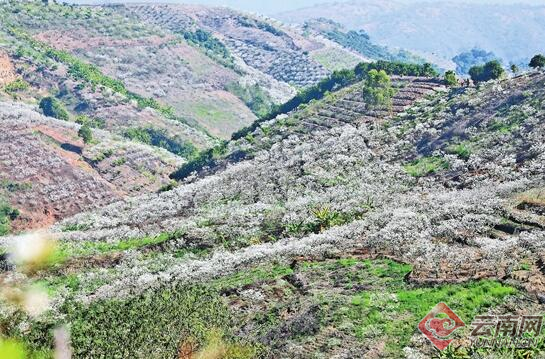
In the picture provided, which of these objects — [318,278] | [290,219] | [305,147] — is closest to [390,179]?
[290,219]

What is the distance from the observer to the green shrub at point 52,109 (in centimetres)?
16562

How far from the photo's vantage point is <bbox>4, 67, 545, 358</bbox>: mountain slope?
125 ft

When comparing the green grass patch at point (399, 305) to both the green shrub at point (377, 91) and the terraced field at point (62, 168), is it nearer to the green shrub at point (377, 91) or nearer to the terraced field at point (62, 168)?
the green shrub at point (377, 91)

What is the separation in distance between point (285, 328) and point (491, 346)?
1200 centimetres

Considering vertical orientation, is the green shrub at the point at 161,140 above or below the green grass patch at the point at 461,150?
below

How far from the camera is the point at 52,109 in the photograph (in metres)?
166

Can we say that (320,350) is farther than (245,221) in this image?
No

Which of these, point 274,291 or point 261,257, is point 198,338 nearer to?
point 274,291

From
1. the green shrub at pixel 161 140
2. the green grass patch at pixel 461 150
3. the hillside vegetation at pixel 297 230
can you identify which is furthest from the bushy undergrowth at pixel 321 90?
the green grass patch at pixel 461 150

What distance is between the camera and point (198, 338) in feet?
109
